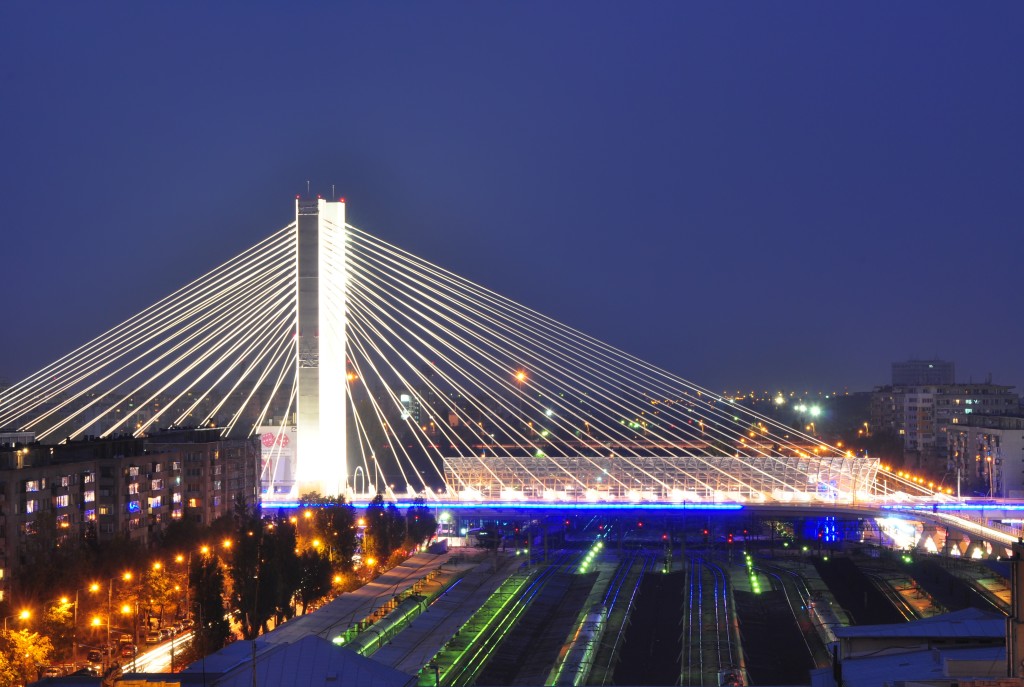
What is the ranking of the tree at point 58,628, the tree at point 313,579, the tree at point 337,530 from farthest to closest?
the tree at point 337,530
the tree at point 313,579
the tree at point 58,628

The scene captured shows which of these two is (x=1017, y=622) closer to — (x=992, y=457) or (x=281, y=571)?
(x=281, y=571)

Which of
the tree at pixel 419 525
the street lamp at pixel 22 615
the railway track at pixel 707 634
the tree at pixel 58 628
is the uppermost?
the tree at pixel 419 525

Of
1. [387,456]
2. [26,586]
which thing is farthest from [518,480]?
[387,456]

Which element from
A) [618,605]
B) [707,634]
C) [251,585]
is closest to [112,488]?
[251,585]

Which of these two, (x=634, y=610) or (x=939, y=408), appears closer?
(x=634, y=610)

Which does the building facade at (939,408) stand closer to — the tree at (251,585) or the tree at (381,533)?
the tree at (381,533)

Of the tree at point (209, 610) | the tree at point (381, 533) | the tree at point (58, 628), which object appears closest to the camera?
the tree at point (209, 610)

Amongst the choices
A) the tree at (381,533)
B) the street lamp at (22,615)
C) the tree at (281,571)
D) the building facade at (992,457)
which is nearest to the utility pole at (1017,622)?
the tree at (281,571)

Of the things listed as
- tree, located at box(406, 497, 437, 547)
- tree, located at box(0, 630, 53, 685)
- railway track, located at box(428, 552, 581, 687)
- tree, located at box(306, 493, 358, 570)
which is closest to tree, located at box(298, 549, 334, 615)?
tree, located at box(306, 493, 358, 570)

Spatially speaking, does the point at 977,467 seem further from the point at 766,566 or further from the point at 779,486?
the point at 766,566
